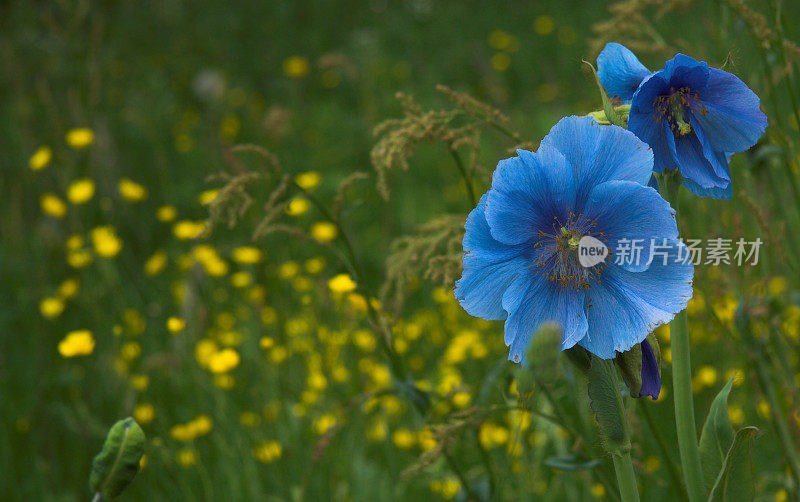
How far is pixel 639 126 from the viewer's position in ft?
2.74

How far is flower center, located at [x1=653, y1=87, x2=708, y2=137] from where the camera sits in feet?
2.75

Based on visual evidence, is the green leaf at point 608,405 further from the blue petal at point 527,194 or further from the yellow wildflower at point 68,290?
the yellow wildflower at point 68,290

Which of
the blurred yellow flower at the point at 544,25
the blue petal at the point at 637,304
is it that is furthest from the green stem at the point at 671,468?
the blurred yellow flower at the point at 544,25

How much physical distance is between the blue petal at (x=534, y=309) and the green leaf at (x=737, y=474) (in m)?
0.25

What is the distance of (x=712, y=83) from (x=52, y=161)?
3.56 meters

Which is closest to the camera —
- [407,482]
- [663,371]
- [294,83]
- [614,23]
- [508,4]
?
[663,371]

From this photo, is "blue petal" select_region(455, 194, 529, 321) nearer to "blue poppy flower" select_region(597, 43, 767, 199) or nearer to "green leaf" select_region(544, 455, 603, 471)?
"blue poppy flower" select_region(597, 43, 767, 199)

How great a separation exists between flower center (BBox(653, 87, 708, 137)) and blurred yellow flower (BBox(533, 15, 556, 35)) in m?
4.67

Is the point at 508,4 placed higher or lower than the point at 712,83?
higher

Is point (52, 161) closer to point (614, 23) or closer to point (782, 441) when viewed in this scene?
point (614, 23)

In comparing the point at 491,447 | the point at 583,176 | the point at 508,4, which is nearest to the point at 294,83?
the point at 508,4

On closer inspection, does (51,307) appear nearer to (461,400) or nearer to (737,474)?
(461,400)

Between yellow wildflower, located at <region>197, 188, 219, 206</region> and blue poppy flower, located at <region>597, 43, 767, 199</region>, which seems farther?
yellow wildflower, located at <region>197, 188, 219, 206</region>

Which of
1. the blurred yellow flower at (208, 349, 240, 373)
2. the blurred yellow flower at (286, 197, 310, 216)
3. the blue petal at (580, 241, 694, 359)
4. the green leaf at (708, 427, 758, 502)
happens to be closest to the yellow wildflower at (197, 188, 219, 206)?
the blurred yellow flower at (286, 197, 310, 216)
